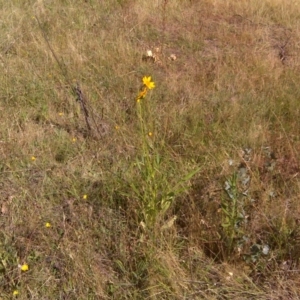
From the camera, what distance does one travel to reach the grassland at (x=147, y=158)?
6.95 ft

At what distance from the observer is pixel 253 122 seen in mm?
3092

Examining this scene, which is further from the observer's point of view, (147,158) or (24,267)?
(147,158)

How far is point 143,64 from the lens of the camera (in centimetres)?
391

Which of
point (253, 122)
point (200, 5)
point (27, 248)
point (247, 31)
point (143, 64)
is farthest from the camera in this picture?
point (200, 5)

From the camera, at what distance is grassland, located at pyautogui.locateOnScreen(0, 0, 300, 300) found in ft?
6.95

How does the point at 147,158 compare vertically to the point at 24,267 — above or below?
above

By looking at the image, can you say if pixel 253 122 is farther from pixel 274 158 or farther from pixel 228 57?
pixel 228 57

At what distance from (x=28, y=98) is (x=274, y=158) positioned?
184cm

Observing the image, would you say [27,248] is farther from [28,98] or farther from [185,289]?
[28,98]

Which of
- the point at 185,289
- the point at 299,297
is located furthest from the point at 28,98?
the point at 299,297

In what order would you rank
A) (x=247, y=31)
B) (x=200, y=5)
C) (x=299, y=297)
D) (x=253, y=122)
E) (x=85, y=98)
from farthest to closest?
(x=200, y=5) < (x=247, y=31) < (x=85, y=98) < (x=253, y=122) < (x=299, y=297)

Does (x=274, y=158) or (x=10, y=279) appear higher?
(x=274, y=158)

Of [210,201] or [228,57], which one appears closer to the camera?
[210,201]

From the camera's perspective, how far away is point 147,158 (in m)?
2.28
